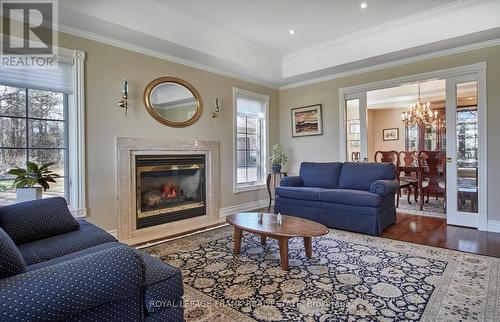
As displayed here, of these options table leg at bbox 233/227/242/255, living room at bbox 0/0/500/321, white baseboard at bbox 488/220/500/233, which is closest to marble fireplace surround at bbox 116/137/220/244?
living room at bbox 0/0/500/321

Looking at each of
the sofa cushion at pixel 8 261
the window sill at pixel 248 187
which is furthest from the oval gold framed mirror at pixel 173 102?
the sofa cushion at pixel 8 261

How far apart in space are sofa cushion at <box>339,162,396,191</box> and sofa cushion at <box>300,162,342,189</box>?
111mm

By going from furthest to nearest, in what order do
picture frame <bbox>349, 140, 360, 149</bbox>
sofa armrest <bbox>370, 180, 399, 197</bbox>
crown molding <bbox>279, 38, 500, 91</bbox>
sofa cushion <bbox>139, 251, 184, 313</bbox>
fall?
picture frame <bbox>349, 140, 360, 149</bbox>, crown molding <bbox>279, 38, 500, 91</bbox>, sofa armrest <bbox>370, 180, 399, 197</bbox>, sofa cushion <bbox>139, 251, 184, 313</bbox>

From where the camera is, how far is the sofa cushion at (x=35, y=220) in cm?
198

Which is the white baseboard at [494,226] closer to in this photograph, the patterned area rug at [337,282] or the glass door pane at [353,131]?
the patterned area rug at [337,282]

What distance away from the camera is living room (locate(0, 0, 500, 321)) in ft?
5.98

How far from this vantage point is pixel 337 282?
2.24 meters

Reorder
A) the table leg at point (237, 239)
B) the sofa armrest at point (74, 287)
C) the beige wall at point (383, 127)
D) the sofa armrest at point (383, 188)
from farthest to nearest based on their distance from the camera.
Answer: the beige wall at point (383, 127) → the sofa armrest at point (383, 188) → the table leg at point (237, 239) → the sofa armrest at point (74, 287)

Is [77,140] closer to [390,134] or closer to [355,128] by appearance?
[355,128]

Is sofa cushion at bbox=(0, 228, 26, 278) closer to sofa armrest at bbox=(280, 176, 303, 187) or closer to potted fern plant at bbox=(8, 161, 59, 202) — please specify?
potted fern plant at bbox=(8, 161, 59, 202)

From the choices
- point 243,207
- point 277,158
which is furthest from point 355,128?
point 243,207

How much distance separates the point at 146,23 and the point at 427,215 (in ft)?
16.8

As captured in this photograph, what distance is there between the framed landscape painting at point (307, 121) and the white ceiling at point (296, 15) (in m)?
1.41

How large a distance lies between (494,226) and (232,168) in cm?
382
